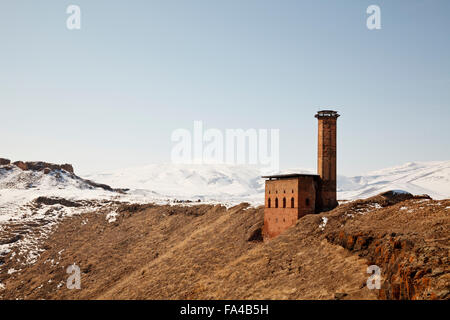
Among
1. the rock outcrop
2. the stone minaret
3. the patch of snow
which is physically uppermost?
the stone minaret

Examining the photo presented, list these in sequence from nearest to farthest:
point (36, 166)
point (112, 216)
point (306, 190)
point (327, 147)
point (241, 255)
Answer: point (241, 255)
point (306, 190)
point (327, 147)
point (112, 216)
point (36, 166)

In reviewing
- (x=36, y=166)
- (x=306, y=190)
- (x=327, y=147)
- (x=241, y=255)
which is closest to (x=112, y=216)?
(x=241, y=255)

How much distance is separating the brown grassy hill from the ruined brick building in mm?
2004

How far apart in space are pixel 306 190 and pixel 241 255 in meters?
7.71

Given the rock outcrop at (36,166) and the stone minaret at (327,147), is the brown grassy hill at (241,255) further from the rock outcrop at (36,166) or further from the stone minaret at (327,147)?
the rock outcrop at (36,166)

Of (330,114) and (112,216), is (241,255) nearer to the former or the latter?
(330,114)

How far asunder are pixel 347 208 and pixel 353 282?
11359 millimetres

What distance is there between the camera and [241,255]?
3331 centimetres

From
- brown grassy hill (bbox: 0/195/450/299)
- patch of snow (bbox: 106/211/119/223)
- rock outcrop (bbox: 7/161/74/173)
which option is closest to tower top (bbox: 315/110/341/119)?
brown grassy hill (bbox: 0/195/450/299)

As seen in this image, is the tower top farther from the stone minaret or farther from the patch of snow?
the patch of snow

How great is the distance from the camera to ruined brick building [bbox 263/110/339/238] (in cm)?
3469

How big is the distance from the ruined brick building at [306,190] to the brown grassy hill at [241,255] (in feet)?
6.57
